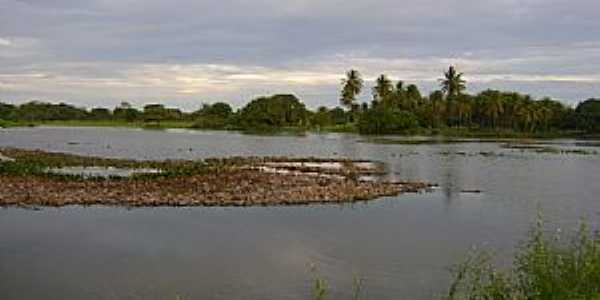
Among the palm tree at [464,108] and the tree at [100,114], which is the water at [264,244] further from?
the tree at [100,114]

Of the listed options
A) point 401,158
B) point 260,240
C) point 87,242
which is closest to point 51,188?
point 87,242

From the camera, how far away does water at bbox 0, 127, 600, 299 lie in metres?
16.1

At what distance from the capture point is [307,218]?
2605 centimetres

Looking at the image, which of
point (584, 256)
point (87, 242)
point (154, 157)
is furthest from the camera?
point (154, 157)

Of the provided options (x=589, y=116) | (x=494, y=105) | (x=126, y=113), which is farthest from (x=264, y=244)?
(x=126, y=113)

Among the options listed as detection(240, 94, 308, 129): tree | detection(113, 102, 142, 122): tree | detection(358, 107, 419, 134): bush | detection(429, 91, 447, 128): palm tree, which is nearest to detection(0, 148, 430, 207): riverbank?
detection(358, 107, 419, 134): bush

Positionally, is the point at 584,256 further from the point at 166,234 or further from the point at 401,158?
the point at 401,158

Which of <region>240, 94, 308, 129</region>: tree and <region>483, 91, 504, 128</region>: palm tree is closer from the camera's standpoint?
<region>483, 91, 504, 128</region>: palm tree

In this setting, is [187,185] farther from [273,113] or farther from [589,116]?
[273,113]

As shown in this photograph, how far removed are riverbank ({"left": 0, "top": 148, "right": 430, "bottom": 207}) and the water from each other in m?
1.55

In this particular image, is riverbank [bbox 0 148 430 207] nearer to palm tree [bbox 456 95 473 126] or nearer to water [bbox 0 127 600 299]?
water [bbox 0 127 600 299]

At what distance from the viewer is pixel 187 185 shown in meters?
33.6

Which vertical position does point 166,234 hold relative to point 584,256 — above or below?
below

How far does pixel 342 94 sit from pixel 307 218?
9887cm
